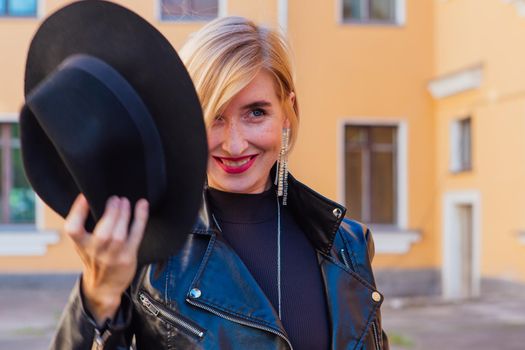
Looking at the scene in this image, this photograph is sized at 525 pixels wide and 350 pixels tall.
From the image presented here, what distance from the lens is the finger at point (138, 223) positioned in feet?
3.23

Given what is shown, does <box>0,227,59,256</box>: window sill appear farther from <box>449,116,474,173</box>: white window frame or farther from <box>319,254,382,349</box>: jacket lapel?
<box>319,254,382,349</box>: jacket lapel

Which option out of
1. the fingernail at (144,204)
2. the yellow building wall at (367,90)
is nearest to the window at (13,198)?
the yellow building wall at (367,90)

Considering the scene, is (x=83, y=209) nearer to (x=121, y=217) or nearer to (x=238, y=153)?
(x=121, y=217)

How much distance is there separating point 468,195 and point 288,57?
10358mm

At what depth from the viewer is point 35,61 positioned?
3.72 feet

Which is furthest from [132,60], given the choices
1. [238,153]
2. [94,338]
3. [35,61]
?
[238,153]

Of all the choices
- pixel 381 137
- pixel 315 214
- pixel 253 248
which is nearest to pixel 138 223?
pixel 253 248

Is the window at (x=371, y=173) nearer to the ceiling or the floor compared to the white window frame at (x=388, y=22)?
nearer to the floor

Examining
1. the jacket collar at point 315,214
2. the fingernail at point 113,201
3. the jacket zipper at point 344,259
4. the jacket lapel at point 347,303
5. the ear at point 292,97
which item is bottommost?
the jacket lapel at point 347,303

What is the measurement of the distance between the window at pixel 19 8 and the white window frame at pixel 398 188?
509 cm

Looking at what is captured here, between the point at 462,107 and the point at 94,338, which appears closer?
the point at 94,338

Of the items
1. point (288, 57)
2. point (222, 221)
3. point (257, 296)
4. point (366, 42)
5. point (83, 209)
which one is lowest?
point (257, 296)

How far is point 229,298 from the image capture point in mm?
1596

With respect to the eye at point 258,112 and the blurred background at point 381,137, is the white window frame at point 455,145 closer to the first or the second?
the blurred background at point 381,137
